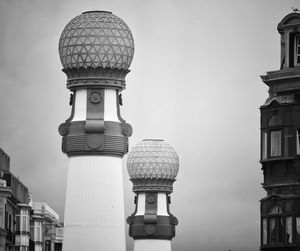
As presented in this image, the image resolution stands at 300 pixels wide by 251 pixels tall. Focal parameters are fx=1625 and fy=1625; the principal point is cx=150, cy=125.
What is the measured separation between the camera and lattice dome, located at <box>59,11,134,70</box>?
4178 inches

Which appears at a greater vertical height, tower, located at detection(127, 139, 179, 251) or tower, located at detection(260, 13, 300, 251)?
tower, located at detection(127, 139, 179, 251)

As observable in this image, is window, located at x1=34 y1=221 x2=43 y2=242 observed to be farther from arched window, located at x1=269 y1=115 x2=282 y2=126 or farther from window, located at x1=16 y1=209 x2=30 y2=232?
arched window, located at x1=269 y1=115 x2=282 y2=126

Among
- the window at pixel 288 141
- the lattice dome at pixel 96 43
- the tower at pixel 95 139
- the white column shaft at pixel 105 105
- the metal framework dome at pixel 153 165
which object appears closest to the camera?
the window at pixel 288 141

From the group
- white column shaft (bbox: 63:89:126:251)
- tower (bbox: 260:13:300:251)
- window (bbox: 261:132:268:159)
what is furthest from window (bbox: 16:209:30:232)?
tower (bbox: 260:13:300:251)

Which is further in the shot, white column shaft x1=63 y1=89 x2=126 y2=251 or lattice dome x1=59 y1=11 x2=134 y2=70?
lattice dome x1=59 y1=11 x2=134 y2=70

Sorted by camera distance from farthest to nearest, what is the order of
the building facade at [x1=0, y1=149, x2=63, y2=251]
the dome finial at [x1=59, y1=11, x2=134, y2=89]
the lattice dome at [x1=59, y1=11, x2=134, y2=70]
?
the building facade at [x1=0, y1=149, x2=63, y2=251] < the lattice dome at [x1=59, y1=11, x2=134, y2=70] < the dome finial at [x1=59, y1=11, x2=134, y2=89]

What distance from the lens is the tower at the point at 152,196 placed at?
16662 centimetres

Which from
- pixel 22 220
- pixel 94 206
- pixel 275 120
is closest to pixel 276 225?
pixel 275 120

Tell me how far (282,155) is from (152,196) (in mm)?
72435

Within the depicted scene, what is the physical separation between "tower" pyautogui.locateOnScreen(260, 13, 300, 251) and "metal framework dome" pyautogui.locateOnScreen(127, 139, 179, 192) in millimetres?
70418

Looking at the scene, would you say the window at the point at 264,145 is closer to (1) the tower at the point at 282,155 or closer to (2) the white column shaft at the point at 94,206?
(1) the tower at the point at 282,155

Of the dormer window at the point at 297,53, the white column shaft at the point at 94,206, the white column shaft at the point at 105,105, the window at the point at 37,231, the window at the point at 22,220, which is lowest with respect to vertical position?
the white column shaft at the point at 94,206

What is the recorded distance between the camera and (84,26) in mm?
107812

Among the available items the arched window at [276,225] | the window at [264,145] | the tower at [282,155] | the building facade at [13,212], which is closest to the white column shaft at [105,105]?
the tower at [282,155]
